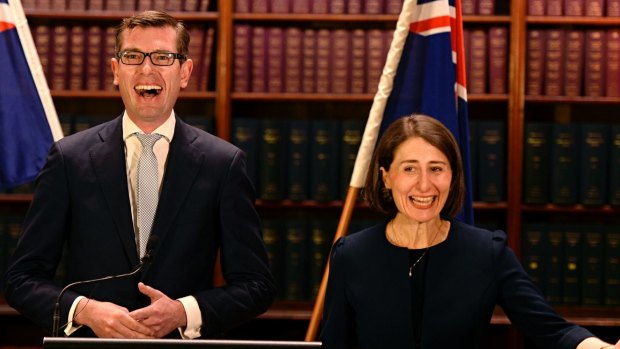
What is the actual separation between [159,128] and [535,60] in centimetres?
241

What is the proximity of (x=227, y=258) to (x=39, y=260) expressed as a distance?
0.43 meters

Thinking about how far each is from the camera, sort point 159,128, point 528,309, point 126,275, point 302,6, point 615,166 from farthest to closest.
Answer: point 302,6, point 615,166, point 159,128, point 528,309, point 126,275

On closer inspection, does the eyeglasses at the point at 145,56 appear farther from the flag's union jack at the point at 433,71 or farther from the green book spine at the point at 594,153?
the green book spine at the point at 594,153

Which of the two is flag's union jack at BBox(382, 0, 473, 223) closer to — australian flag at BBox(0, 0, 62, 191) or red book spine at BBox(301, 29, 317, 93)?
red book spine at BBox(301, 29, 317, 93)

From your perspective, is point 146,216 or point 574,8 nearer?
point 146,216

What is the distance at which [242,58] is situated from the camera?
14.1 ft

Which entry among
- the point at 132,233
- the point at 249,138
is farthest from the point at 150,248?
the point at 249,138

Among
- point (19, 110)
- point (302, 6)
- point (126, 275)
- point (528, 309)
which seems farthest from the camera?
point (302, 6)

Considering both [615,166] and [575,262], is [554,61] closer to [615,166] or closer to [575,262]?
[615,166]

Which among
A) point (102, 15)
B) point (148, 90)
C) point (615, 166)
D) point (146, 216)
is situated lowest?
point (615, 166)

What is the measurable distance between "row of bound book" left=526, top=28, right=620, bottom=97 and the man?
2.34 metres

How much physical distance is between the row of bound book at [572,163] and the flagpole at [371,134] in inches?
44.3

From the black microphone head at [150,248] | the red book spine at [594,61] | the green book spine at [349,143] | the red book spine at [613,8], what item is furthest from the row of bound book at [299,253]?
the black microphone head at [150,248]

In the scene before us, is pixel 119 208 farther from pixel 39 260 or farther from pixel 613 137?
pixel 613 137
